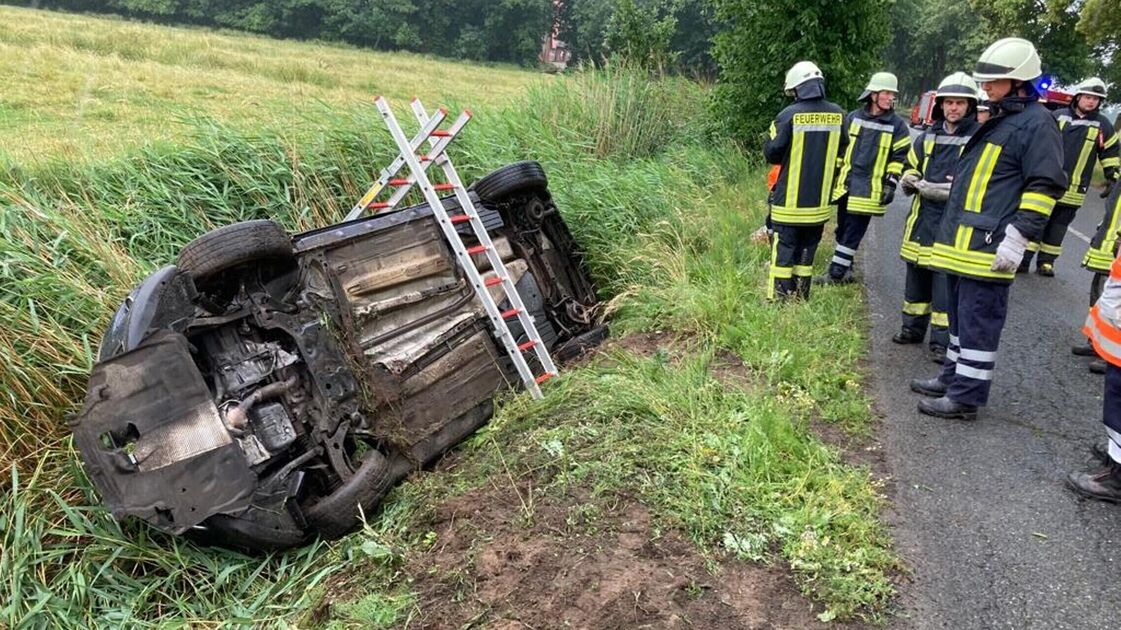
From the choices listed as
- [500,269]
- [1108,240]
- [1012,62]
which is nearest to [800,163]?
[1012,62]

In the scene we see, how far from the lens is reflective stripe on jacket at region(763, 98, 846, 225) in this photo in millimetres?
4695

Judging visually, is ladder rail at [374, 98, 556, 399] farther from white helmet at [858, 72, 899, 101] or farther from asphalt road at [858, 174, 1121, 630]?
white helmet at [858, 72, 899, 101]

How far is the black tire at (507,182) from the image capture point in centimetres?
456

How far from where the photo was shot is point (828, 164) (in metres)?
4.77

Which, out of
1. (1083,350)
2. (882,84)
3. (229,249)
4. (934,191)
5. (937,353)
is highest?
(229,249)

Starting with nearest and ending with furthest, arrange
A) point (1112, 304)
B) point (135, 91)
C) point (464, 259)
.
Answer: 1. point (1112, 304)
2. point (464, 259)
3. point (135, 91)

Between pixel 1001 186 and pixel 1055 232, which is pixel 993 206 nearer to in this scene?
pixel 1001 186

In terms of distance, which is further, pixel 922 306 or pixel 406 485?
pixel 922 306

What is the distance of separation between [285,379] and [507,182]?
1987 mm

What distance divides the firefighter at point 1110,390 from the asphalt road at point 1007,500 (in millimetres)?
64

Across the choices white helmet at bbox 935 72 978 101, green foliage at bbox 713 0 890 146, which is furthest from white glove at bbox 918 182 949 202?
green foliage at bbox 713 0 890 146

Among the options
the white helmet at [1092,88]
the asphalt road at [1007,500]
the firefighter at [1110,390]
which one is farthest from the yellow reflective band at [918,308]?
the white helmet at [1092,88]

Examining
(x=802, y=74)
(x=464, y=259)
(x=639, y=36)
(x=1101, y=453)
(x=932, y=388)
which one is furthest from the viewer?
(x=639, y=36)

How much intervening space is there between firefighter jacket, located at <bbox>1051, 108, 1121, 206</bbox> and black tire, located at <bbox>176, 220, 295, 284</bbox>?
629cm
